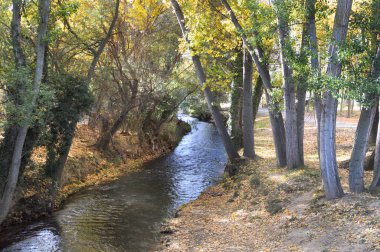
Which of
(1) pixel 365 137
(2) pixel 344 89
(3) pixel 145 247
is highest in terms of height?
(2) pixel 344 89

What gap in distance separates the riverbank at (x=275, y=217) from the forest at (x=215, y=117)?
2.3 inches

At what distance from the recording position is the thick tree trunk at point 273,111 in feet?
50.7

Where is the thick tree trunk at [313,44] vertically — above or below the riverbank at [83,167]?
above

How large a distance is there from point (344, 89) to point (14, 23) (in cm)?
1051

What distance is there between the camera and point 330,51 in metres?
10.2

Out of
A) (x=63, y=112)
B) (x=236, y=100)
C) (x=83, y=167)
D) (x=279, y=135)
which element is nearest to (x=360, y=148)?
(x=279, y=135)

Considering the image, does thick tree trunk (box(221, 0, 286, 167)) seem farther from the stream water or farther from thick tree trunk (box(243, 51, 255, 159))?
the stream water

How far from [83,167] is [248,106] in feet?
31.5

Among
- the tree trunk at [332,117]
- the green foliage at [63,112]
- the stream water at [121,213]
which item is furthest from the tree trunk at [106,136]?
the tree trunk at [332,117]

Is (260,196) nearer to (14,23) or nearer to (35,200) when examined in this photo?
(35,200)

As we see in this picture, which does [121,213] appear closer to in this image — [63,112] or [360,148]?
[63,112]

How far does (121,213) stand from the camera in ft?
49.3

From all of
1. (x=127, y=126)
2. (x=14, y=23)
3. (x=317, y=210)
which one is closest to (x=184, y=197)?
(x=317, y=210)

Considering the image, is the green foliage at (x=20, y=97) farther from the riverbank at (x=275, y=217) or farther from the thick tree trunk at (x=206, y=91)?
the thick tree trunk at (x=206, y=91)
